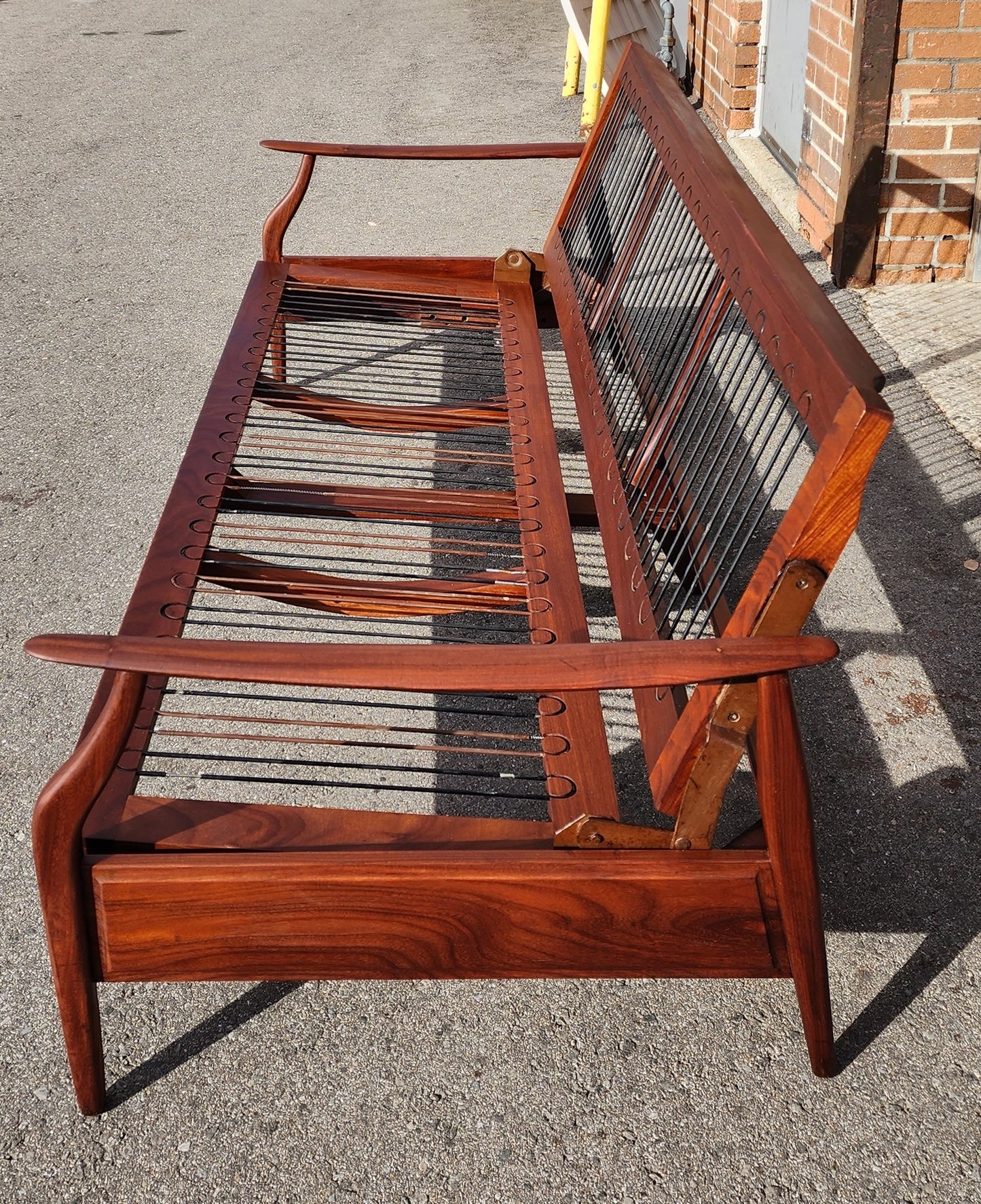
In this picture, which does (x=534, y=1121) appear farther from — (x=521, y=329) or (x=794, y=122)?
(x=794, y=122)

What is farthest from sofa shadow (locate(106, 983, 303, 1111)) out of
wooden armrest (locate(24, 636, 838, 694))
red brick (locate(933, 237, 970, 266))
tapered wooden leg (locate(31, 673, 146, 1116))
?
red brick (locate(933, 237, 970, 266))

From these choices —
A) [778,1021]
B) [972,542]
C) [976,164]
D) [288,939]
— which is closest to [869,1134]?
[778,1021]

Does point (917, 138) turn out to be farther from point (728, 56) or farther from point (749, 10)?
point (728, 56)

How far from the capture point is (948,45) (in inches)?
183

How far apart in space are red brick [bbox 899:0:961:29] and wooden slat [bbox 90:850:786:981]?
3846 millimetres

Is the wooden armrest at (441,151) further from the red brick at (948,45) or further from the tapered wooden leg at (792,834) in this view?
the tapered wooden leg at (792,834)

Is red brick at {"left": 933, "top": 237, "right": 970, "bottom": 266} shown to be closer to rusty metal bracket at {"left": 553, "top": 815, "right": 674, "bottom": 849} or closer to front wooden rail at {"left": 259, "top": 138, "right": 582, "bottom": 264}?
front wooden rail at {"left": 259, "top": 138, "right": 582, "bottom": 264}

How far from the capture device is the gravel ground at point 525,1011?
199 centimetres

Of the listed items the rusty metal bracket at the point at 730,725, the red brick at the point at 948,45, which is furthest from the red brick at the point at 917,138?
the rusty metal bracket at the point at 730,725

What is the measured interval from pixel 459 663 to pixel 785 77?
5675mm

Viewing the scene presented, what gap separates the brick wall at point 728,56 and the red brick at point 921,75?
2332mm

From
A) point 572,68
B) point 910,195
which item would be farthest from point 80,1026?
point 572,68

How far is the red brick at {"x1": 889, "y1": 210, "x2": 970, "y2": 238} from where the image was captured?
4.95m

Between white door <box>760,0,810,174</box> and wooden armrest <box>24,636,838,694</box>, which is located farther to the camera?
white door <box>760,0,810,174</box>
